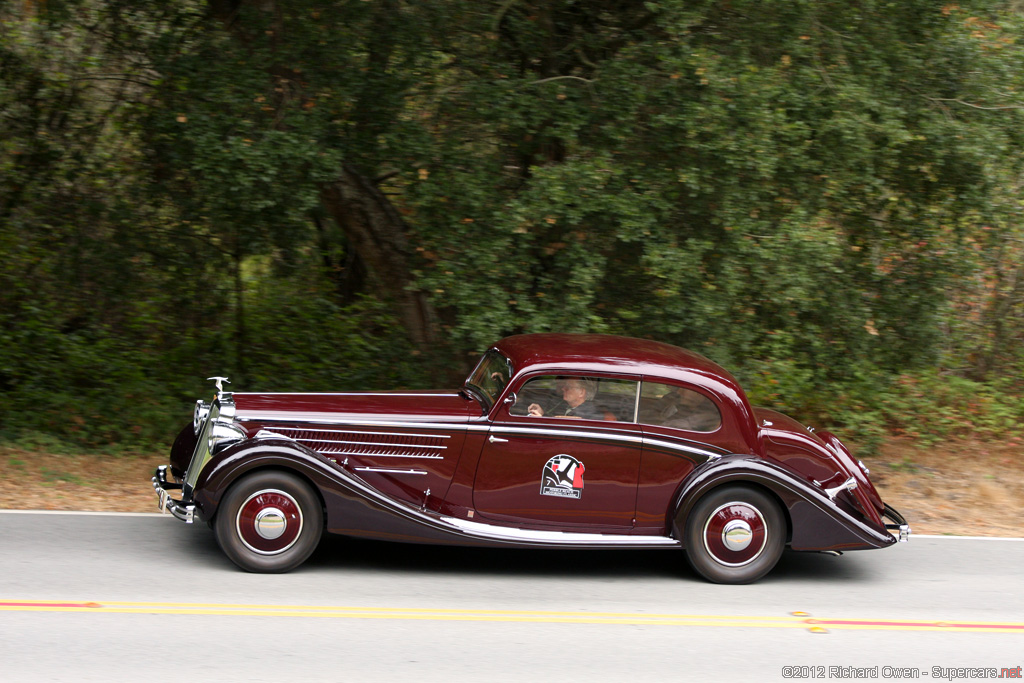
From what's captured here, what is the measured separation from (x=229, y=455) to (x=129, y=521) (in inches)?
68.3

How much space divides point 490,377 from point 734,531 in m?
2.05

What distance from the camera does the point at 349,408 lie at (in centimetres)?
633

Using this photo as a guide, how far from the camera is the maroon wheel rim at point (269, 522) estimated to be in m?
5.90

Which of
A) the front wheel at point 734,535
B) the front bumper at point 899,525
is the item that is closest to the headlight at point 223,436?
the front wheel at point 734,535

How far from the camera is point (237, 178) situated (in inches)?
331

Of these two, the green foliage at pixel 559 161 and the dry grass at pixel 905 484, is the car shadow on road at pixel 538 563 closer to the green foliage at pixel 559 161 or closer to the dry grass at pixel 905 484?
the dry grass at pixel 905 484

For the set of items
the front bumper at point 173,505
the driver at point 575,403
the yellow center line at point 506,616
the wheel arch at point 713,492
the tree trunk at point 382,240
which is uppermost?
the tree trunk at point 382,240

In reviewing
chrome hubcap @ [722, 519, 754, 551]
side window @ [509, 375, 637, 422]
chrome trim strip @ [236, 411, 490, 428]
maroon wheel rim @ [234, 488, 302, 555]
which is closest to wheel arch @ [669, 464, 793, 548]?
chrome hubcap @ [722, 519, 754, 551]

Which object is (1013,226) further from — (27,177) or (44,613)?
(27,177)

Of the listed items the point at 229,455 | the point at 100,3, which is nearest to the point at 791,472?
the point at 229,455

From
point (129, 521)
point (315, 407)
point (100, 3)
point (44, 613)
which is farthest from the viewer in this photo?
point (100, 3)

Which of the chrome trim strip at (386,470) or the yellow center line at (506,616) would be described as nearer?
the yellow center line at (506,616)

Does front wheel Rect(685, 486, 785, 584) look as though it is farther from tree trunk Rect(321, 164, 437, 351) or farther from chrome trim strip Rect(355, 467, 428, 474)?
tree trunk Rect(321, 164, 437, 351)

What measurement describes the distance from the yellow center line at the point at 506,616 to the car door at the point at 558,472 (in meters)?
0.76
